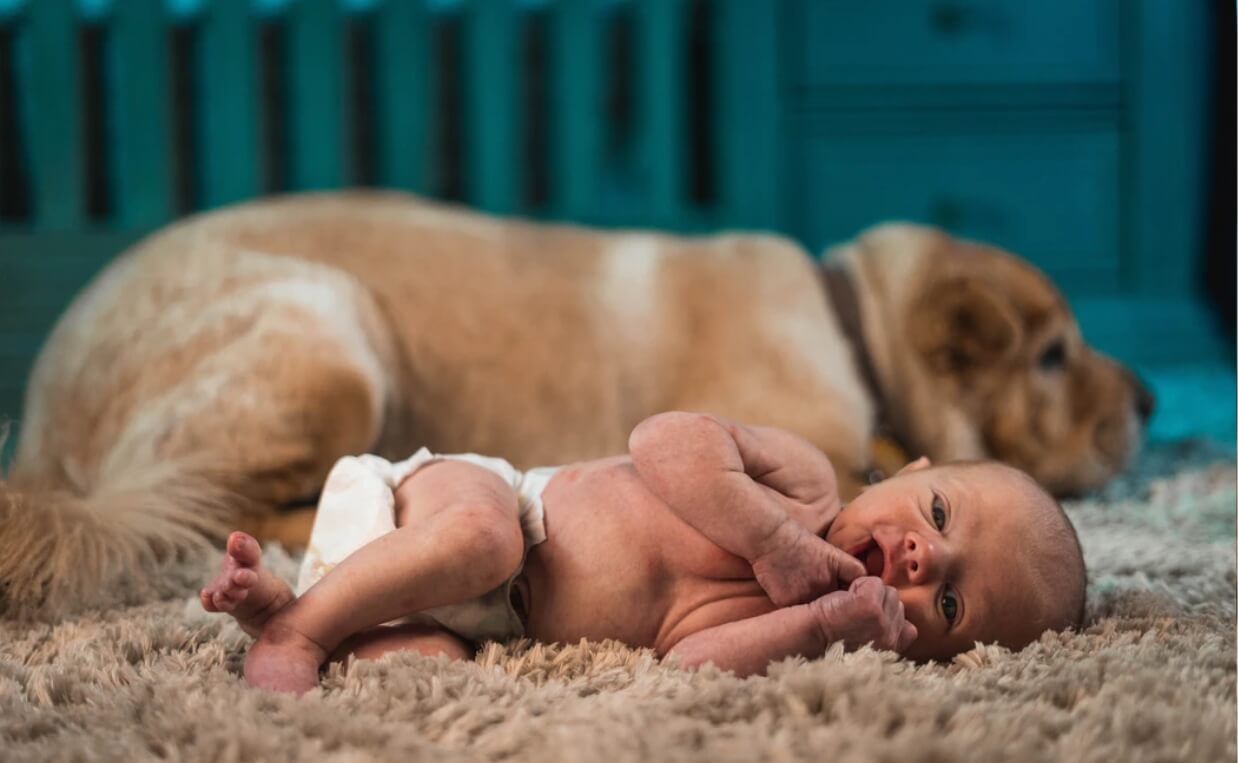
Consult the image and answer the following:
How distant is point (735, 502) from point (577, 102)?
167 cm

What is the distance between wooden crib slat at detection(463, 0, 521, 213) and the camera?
7.56 ft

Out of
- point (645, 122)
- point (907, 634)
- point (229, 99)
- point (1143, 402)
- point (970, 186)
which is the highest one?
point (229, 99)

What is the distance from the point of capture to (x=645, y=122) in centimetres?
234

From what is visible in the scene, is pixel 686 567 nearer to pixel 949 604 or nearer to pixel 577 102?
pixel 949 604

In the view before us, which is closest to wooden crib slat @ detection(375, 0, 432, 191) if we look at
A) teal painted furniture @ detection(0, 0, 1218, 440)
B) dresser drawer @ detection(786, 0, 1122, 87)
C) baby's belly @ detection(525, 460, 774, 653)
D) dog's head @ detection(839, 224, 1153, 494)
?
teal painted furniture @ detection(0, 0, 1218, 440)

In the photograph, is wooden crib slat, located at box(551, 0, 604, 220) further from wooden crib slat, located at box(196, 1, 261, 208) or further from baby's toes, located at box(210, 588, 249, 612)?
baby's toes, located at box(210, 588, 249, 612)

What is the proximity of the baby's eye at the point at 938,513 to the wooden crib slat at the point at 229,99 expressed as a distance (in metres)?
1.78

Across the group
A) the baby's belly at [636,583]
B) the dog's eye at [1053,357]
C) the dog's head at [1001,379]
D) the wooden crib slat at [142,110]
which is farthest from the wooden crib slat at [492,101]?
the baby's belly at [636,583]

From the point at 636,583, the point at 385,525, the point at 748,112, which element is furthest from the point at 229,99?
the point at 636,583

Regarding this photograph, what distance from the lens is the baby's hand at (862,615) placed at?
74 cm

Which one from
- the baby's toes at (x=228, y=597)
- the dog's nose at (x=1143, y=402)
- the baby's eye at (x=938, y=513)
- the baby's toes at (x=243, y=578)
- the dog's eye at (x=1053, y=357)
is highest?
the baby's toes at (x=243, y=578)

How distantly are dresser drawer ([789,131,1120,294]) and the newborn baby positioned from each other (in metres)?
1.65

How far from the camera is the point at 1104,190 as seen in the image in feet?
8.27

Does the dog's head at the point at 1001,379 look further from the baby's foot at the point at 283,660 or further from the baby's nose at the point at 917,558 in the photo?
the baby's foot at the point at 283,660
